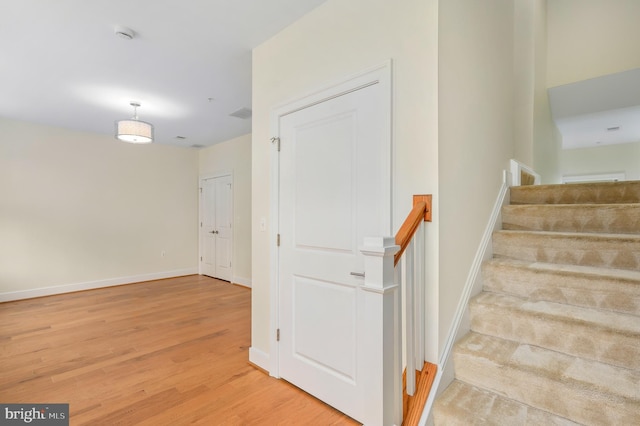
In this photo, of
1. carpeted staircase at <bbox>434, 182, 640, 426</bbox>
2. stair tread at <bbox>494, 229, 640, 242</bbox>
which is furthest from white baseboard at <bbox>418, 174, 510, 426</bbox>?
stair tread at <bbox>494, 229, 640, 242</bbox>

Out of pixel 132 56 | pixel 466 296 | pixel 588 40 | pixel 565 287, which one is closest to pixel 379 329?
pixel 466 296

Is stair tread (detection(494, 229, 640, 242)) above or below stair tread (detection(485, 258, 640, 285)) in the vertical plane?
above

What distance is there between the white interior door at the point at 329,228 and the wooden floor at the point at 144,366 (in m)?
0.25

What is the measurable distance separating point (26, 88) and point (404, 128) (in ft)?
13.7

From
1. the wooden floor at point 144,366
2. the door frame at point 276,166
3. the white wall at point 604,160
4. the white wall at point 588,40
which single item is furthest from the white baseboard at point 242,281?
the white wall at point 604,160

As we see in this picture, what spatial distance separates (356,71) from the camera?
1860mm

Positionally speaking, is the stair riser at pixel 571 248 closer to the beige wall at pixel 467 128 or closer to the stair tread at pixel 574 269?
the stair tread at pixel 574 269

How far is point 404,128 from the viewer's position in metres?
1.63

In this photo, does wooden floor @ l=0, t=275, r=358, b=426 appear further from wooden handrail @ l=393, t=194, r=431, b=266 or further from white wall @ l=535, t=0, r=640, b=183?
white wall @ l=535, t=0, r=640, b=183

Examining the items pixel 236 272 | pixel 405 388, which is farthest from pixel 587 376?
pixel 236 272

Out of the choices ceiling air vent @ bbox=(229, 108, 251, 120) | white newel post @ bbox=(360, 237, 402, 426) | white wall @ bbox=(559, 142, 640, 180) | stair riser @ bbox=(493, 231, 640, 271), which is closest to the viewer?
white newel post @ bbox=(360, 237, 402, 426)

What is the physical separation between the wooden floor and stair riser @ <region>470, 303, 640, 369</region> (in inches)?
39.9

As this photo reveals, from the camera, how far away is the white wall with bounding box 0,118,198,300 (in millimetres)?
4527

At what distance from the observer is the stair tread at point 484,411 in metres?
1.33
